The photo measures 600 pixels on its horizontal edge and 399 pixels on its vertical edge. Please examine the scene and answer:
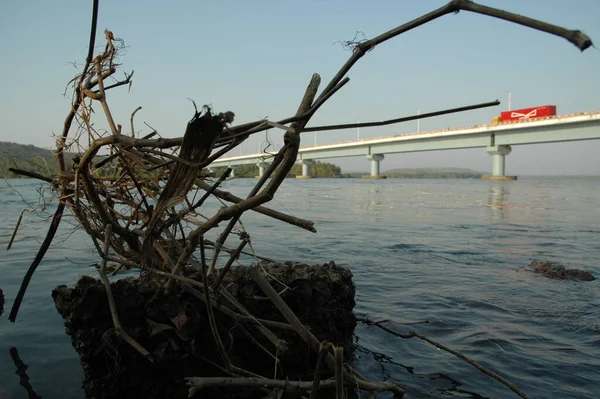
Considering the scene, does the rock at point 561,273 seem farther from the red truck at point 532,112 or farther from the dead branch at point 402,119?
the red truck at point 532,112

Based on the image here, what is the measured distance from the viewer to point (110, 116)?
2803 millimetres

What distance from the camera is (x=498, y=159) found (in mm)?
57812

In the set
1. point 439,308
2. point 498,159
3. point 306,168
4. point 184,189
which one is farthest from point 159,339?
point 306,168

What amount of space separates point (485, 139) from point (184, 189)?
58283 millimetres

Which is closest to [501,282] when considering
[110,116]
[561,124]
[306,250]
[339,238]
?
[306,250]

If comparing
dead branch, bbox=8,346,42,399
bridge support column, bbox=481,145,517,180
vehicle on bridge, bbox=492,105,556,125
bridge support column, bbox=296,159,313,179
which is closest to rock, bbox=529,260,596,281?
dead branch, bbox=8,346,42,399

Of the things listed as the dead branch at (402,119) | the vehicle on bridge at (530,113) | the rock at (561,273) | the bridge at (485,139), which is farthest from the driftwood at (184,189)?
the vehicle on bridge at (530,113)

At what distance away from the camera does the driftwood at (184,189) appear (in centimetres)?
175

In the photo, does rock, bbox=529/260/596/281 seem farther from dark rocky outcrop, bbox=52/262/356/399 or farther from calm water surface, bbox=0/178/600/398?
dark rocky outcrop, bbox=52/262/356/399

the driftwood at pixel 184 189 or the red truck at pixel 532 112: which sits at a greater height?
the red truck at pixel 532 112

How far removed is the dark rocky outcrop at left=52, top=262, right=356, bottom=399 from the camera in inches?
103

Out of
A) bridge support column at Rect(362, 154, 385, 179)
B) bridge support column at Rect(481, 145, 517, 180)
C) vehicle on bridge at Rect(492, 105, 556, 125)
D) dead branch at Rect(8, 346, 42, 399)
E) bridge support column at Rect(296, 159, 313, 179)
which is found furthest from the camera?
bridge support column at Rect(296, 159, 313, 179)

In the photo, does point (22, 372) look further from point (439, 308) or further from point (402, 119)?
point (439, 308)

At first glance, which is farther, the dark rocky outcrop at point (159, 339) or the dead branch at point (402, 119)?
the dark rocky outcrop at point (159, 339)
